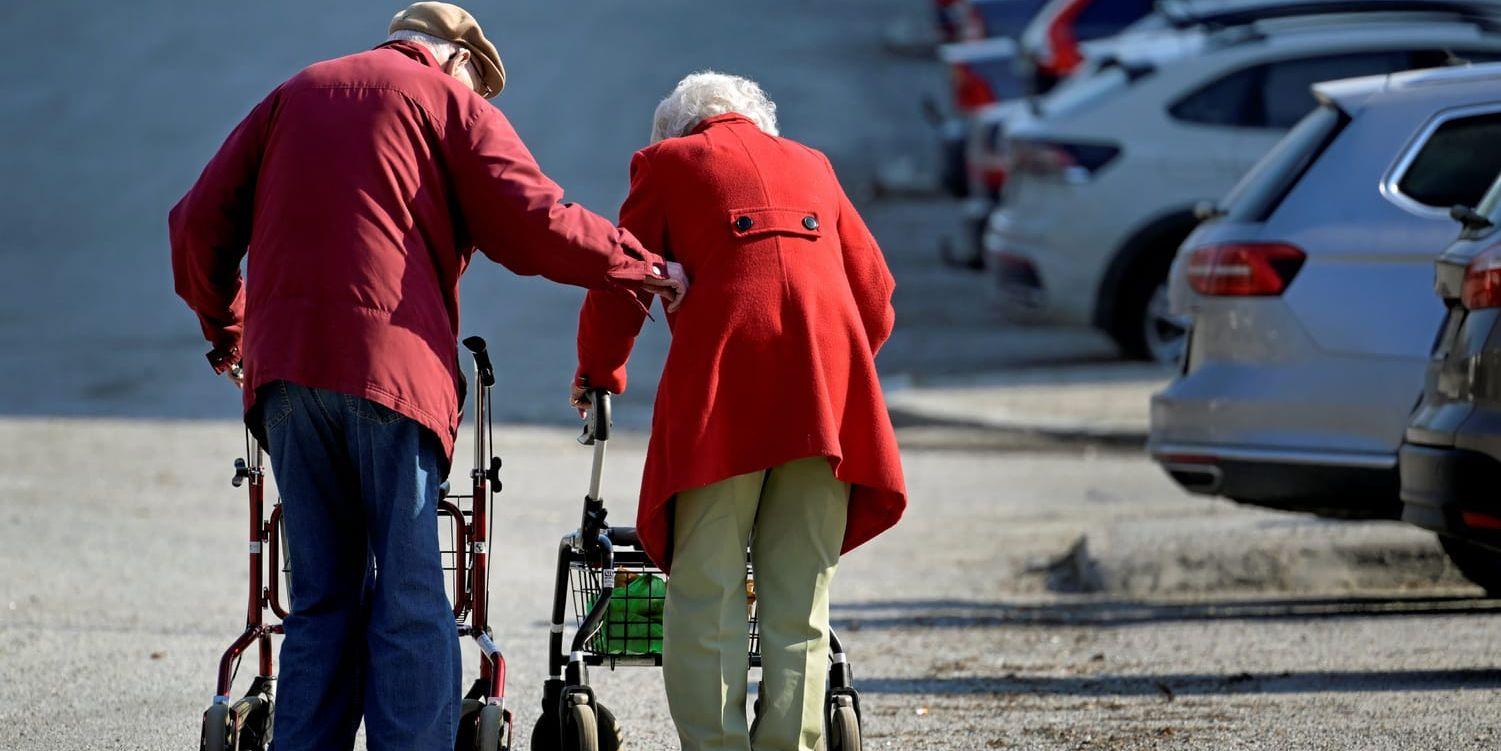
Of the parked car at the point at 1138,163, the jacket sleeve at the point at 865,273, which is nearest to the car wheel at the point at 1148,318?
the parked car at the point at 1138,163

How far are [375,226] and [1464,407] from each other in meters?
3.31

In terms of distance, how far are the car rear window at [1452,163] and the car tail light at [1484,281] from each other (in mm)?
1531

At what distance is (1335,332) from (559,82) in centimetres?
2190

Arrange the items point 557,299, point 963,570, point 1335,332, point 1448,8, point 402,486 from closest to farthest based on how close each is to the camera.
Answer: point 402,486, point 1335,332, point 963,570, point 1448,8, point 557,299

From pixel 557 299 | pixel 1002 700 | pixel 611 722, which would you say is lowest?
pixel 557 299

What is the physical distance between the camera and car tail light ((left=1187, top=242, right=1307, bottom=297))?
305 inches

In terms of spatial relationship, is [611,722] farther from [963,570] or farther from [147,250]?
[147,250]

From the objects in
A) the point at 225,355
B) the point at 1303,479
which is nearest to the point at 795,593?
the point at 225,355

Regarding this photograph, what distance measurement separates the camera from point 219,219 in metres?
4.53

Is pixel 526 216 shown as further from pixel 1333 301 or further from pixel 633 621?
pixel 1333 301

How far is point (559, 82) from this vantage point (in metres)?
28.7

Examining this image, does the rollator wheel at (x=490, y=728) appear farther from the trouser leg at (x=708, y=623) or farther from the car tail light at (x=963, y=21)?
the car tail light at (x=963, y=21)

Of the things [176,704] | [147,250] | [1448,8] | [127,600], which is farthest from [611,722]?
[147,250]

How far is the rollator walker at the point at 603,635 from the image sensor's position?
15.7 feet
